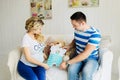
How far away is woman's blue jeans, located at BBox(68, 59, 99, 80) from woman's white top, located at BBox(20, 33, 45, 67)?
37 centimetres

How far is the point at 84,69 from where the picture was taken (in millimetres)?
2568

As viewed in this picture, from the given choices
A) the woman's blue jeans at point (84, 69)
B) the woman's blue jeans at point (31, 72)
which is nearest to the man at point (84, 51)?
the woman's blue jeans at point (84, 69)

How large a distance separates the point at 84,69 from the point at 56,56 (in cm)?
39

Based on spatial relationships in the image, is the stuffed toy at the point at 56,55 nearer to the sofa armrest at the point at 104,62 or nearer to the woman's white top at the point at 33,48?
the woman's white top at the point at 33,48

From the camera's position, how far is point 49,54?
9.60ft

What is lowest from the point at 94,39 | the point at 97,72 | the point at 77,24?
the point at 97,72

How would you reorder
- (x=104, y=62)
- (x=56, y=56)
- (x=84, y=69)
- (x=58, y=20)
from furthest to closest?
1. (x=58, y=20)
2. (x=56, y=56)
3. (x=104, y=62)
4. (x=84, y=69)

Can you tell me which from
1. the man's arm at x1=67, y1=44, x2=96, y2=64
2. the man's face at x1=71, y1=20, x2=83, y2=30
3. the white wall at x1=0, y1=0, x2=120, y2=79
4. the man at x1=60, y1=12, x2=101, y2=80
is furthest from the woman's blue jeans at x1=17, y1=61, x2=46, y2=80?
the white wall at x1=0, y1=0, x2=120, y2=79

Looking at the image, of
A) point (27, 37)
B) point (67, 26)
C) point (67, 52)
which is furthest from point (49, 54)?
point (67, 26)

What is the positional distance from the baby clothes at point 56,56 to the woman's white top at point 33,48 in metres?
0.10

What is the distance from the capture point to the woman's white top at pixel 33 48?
2648 mm

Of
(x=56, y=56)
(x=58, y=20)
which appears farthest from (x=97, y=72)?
(x=58, y=20)

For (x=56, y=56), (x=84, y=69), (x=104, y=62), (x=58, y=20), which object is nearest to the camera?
(x=84, y=69)

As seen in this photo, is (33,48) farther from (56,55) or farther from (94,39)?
→ (94,39)
